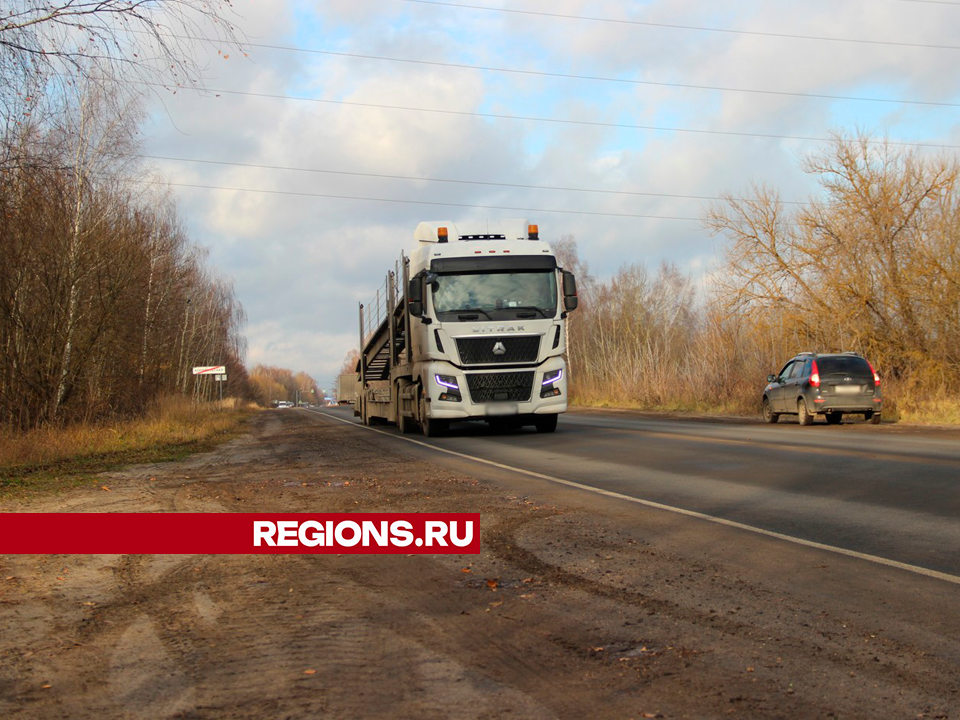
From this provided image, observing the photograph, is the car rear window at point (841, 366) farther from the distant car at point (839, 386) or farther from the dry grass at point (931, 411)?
the dry grass at point (931, 411)

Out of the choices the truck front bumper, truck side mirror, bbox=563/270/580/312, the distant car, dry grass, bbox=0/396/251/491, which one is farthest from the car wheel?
dry grass, bbox=0/396/251/491

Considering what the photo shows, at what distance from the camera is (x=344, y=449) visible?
18.7 metres

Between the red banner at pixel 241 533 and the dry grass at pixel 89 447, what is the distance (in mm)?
4083

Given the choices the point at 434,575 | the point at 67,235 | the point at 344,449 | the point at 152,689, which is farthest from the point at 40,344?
the point at 152,689

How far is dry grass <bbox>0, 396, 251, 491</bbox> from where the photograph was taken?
14.5 metres

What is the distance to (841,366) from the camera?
23359mm

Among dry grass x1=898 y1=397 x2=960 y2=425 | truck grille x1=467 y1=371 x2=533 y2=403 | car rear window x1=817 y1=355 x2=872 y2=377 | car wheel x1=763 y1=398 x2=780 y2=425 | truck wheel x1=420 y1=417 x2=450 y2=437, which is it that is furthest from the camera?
car wheel x1=763 y1=398 x2=780 y2=425

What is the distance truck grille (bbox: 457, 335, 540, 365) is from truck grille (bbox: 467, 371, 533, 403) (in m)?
0.32

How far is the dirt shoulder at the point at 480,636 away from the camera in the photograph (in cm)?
380

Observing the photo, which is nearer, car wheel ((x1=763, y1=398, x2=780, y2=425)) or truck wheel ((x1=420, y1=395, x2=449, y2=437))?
truck wheel ((x1=420, y1=395, x2=449, y2=437))

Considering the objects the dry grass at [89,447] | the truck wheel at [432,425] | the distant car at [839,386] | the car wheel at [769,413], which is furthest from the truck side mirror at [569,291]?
the car wheel at [769,413]

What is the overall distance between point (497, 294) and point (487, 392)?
2223 millimetres

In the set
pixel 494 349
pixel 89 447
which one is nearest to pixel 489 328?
pixel 494 349

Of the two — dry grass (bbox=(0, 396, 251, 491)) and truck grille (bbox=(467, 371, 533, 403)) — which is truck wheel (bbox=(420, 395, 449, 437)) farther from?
dry grass (bbox=(0, 396, 251, 491))
